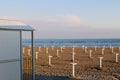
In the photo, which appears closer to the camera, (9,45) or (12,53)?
(9,45)

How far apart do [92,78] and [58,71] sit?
4781 mm

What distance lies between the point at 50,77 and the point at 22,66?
305 inches

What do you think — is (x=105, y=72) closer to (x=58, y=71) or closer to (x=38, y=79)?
(x=58, y=71)

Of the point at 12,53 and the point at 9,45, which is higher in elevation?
the point at 9,45

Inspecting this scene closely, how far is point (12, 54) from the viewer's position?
663 inches

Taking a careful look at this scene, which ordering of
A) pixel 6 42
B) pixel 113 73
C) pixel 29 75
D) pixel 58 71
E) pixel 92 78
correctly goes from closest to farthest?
pixel 6 42
pixel 29 75
pixel 92 78
pixel 113 73
pixel 58 71

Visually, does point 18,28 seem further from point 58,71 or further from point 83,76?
point 58,71

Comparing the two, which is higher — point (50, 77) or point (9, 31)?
point (9, 31)

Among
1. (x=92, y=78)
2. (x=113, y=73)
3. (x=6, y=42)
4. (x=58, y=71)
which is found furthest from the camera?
(x=58, y=71)

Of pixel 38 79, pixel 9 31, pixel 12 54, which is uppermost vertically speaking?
pixel 9 31

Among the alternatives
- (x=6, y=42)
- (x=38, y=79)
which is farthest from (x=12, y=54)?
(x=38, y=79)

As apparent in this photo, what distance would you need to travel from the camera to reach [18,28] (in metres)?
17.0

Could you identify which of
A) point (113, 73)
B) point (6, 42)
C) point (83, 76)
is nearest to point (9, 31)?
point (6, 42)

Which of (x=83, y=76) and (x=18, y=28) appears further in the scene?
(x=83, y=76)
